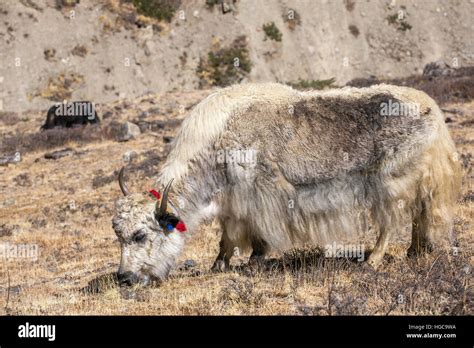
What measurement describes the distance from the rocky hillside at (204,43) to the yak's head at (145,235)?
3287 cm

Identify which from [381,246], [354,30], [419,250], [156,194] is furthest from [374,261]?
[354,30]

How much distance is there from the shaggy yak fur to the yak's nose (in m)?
0.56

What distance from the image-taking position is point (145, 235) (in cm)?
704

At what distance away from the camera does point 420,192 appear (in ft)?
24.6

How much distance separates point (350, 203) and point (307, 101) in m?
1.32

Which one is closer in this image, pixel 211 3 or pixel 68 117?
pixel 68 117

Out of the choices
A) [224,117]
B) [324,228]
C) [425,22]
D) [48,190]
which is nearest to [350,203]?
[324,228]

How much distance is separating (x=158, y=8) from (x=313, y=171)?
131ft

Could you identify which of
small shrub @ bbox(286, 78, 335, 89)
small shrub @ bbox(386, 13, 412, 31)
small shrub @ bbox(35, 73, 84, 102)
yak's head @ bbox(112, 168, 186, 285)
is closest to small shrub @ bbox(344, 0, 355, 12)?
small shrub @ bbox(386, 13, 412, 31)

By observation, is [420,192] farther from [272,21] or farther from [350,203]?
[272,21]

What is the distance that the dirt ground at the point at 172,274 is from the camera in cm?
584

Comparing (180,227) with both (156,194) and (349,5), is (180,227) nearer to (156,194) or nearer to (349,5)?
(156,194)

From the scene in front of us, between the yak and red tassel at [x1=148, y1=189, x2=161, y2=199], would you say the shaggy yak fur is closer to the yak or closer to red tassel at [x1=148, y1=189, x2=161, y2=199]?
red tassel at [x1=148, y1=189, x2=161, y2=199]

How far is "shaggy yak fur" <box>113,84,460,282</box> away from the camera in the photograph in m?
7.49
